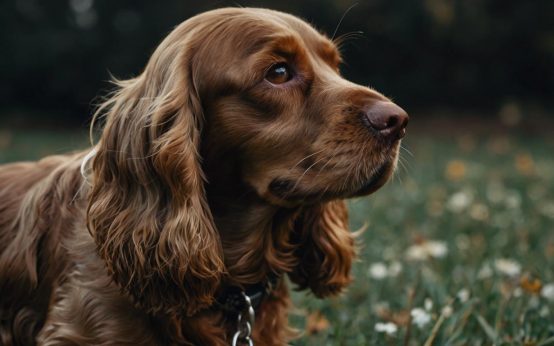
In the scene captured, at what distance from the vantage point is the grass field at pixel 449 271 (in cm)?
291

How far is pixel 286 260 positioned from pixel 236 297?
0.87ft

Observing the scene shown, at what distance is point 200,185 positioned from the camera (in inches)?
95.7

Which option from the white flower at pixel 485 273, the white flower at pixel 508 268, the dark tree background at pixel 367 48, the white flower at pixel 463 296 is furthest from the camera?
the dark tree background at pixel 367 48

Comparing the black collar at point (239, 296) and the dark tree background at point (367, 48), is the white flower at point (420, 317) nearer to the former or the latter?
the black collar at point (239, 296)

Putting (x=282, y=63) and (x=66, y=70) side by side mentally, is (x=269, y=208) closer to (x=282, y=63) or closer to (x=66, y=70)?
(x=282, y=63)

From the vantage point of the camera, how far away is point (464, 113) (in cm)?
2034

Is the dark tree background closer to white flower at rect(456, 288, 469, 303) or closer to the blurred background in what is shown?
the blurred background

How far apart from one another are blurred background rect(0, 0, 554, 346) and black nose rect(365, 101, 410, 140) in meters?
2.18

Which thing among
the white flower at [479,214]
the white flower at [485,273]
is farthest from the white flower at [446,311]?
the white flower at [479,214]

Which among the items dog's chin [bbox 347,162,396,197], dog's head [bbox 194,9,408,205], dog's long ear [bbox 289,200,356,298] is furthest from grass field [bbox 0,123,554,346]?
dog's head [bbox 194,9,408,205]

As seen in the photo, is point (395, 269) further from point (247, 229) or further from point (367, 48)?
point (367, 48)

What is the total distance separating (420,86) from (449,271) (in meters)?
17.3

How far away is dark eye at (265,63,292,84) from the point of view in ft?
8.03

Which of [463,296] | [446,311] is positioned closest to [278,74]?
[446,311]
